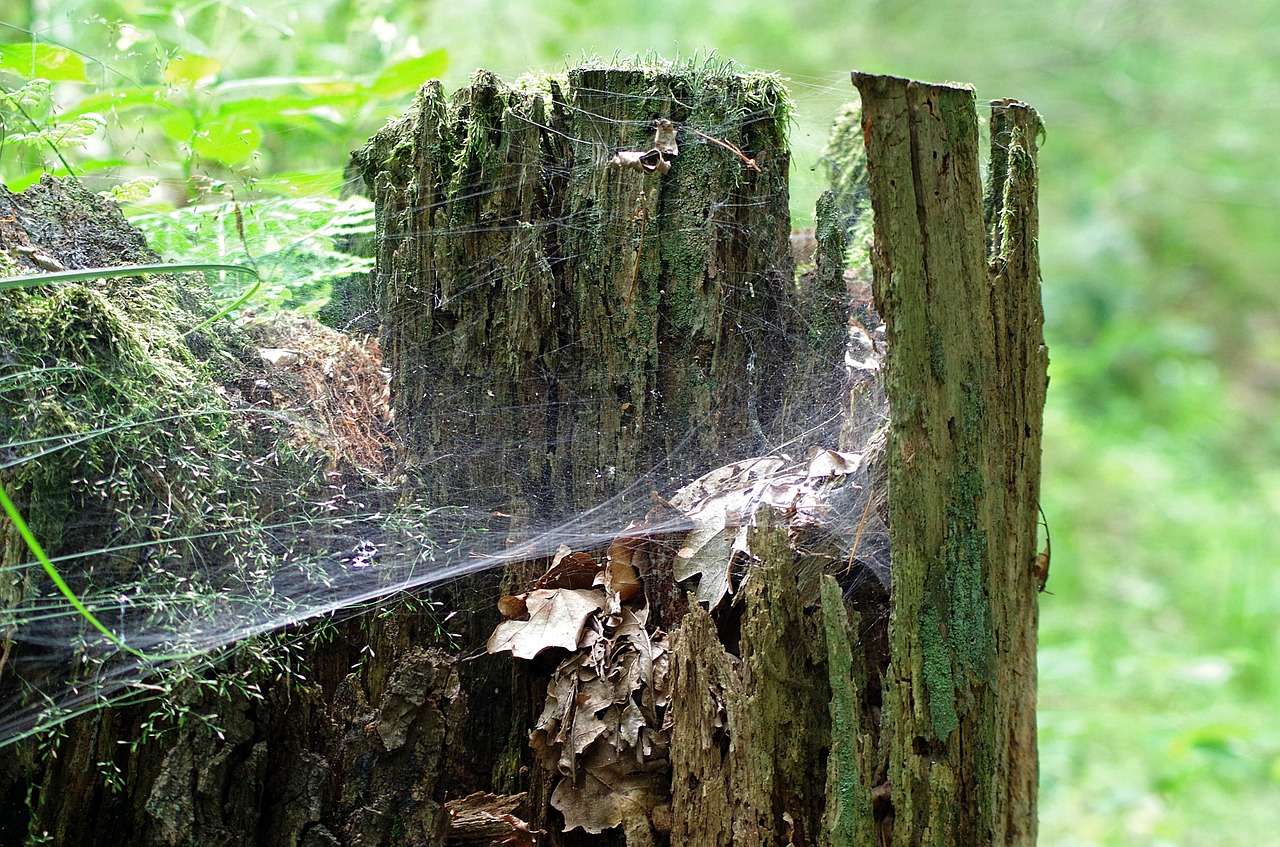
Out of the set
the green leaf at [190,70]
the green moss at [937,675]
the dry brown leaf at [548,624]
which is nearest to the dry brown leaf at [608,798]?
the dry brown leaf at [548,624]

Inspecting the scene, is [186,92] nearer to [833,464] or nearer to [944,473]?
[833,464]

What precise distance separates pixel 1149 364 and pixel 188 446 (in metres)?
8.32

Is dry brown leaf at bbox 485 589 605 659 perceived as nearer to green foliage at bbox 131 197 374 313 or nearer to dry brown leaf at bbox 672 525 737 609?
dry brown leaf at bbox 672 525 737 609

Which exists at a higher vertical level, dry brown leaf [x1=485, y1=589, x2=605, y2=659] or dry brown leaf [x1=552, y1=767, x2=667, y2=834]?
dry brown leaf [x1=485, y1=589, x2=605, y2=659]

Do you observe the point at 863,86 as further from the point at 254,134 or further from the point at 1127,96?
the point at 1127,96

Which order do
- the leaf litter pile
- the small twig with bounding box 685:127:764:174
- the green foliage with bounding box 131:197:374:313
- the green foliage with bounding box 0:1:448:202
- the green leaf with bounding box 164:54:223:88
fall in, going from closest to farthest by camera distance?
the leaf litter pile < the small twig with bounding box 685:127:764:174 < the green foliage with bounding box 0:1:448:202 < the green foliage with bounding box 131:197:374:313 < the green leaf with bounding box 164:54:223:88

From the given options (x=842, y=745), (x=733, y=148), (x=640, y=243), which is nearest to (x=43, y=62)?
(x=640, y=243)

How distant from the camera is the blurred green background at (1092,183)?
262 cm

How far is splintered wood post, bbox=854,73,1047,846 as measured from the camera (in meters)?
1.51

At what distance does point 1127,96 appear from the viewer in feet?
23.1

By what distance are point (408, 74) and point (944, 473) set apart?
219 centimetres

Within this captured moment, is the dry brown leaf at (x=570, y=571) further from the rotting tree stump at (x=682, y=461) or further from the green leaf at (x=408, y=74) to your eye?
the green leaf at (x=408, y=74)

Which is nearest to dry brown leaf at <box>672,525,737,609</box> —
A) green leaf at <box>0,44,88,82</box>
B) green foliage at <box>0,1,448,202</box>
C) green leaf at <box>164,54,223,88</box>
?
green foliage at <box>0,1,448,202</box>

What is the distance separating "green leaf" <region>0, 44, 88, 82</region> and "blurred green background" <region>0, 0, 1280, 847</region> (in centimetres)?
1
